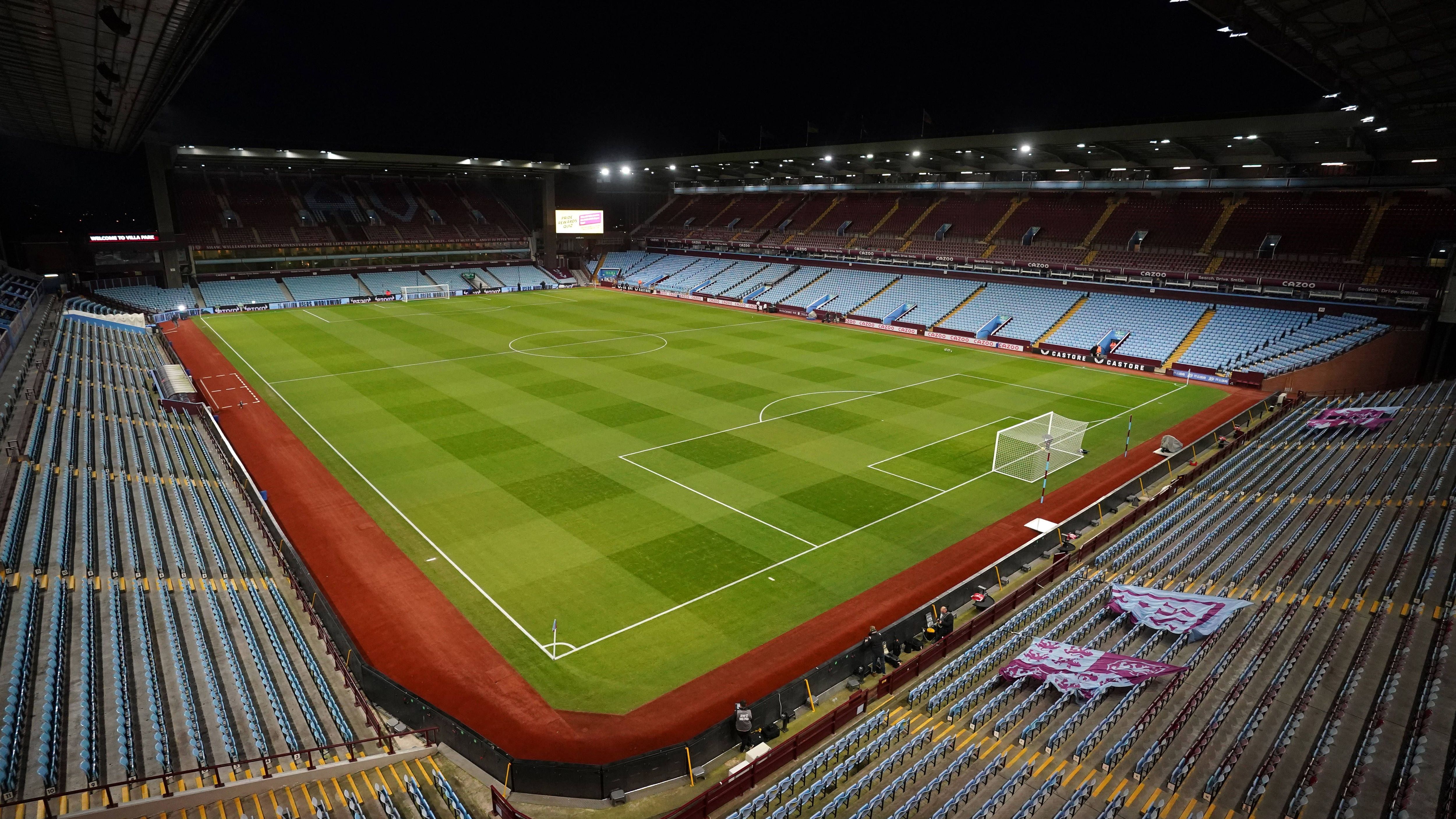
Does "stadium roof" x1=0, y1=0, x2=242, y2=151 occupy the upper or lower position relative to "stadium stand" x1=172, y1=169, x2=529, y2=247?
upper

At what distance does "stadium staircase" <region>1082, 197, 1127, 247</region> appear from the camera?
50.5 meters

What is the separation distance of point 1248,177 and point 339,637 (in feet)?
175

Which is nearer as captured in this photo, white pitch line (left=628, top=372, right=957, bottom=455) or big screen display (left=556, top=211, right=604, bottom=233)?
white pitch line (left=628, top=372, right=957, bottom=455)

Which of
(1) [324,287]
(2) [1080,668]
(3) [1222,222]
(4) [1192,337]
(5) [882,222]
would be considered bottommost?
(1) [324,287]

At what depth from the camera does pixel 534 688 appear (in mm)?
13062

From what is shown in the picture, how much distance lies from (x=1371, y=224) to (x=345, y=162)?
7039cm

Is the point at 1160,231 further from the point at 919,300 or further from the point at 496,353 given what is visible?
the point at 496,353

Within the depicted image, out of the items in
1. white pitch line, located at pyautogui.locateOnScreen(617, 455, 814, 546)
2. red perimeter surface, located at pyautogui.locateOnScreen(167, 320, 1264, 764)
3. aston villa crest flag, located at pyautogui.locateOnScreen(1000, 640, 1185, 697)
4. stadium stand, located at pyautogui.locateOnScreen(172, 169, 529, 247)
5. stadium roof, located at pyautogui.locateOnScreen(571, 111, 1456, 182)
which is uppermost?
stadium roof, located at pyautogui.locateOnScreen(571, 111, 1456, 182)

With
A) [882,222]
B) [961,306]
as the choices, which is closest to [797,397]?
[961,306]

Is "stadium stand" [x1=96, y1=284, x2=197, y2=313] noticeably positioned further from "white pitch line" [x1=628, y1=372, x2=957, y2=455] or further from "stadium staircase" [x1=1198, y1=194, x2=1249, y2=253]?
"stadium staircase" [x1=1198, y1=194, x2=1249, y2=253]

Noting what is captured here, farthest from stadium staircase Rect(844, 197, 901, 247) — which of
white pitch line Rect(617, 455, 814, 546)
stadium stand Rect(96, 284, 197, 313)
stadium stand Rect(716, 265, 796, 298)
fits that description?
stadium stand Rect(96, 284, 197, 313)

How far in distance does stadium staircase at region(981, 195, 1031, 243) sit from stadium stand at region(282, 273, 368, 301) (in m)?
51.6

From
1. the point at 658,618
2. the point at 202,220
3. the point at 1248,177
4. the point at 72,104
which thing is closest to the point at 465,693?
the point at 658,618

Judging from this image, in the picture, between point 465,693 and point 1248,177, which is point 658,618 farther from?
point 1248,177
